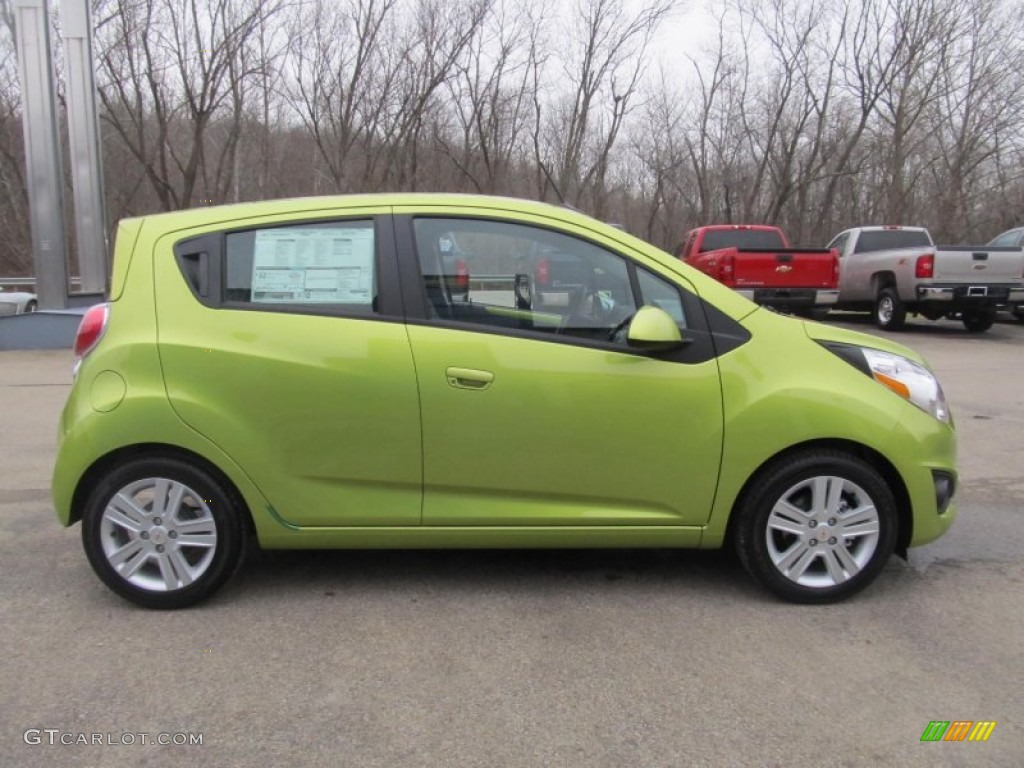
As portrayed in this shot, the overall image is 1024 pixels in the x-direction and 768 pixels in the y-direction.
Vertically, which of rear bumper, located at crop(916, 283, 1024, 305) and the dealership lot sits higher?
rear bumper, located at crop(916, 283, 1024, 305)

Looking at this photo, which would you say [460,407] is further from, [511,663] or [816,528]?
[816,528]

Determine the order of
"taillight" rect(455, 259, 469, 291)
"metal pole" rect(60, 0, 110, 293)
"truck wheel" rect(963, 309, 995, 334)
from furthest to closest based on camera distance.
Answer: "truck wheel" rect(963, 309, 995, 334) < "metal pole" rect(60, 0, 110, 293) < "taillight" rect(455, 259, 469, 291)

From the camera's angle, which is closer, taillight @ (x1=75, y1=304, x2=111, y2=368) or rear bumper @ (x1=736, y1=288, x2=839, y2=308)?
taillight @ (x1=75, y1=304, x2=111, y2=368)

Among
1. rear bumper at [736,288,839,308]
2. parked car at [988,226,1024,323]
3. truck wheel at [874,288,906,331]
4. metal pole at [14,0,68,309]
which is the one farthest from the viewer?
parked car at [988,226,1024,323]

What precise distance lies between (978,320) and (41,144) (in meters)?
16.5

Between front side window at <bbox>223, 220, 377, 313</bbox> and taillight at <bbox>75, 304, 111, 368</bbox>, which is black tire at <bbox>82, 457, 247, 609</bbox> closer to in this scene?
taillight at <bbox>75, 304, 111, 368</bbox>

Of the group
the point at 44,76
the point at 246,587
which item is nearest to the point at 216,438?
the point at 246,587

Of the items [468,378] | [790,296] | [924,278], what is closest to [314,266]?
[468,378]

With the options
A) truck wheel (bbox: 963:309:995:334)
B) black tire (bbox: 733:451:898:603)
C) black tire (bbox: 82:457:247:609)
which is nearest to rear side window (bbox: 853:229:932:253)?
truck wheel (bbox: 963:309:995:334)

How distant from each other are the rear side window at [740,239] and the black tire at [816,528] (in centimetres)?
1292

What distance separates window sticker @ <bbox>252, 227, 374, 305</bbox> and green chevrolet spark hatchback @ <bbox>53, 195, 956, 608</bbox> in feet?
0.03

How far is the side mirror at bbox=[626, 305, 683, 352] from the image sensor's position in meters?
3.27

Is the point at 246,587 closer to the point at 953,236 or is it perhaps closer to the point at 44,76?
the point at 44,76

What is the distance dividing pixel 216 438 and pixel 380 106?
75.7 ft
